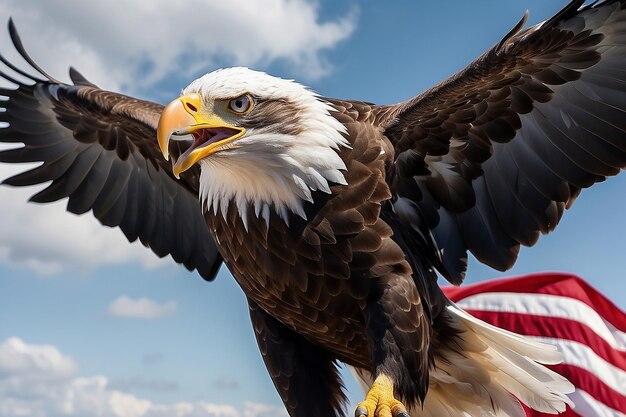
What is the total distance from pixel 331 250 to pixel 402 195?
72 centimetres

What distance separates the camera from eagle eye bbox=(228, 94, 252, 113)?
360 cm

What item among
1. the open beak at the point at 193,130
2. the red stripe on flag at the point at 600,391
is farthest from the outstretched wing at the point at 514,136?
the red stripe on flag at the point at 600,391

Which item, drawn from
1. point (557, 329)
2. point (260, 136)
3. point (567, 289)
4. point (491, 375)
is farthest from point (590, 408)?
point (260, 136)

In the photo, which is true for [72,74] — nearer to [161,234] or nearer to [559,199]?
Answer: [161,234]

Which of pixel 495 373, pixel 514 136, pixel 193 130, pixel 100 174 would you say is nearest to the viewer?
pixel 193 130

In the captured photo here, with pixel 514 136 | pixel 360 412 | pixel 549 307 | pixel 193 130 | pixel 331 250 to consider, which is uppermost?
pixel 193 130

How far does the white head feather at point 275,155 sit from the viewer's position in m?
3.58

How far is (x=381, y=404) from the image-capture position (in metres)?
3.27

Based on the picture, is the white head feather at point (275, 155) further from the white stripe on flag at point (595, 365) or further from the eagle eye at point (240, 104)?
the white stripe on flag at point (595, 365)

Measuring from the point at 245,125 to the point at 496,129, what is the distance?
128cm

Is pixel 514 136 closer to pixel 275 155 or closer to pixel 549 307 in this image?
pixel 275 155

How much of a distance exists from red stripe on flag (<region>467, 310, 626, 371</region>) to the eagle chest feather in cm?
250

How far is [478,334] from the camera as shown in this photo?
4.23m

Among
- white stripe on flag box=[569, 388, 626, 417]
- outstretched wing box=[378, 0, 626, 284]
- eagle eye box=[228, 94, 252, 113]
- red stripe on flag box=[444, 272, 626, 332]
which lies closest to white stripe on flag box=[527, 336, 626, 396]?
white stripe on flag box=[569, 388, 626, 417]
